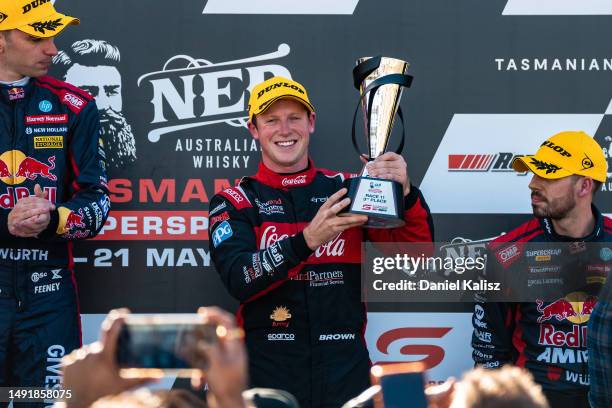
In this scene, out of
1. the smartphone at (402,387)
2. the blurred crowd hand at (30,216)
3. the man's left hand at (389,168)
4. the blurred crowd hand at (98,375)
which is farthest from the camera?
the blurred crowd hand at (30,216)

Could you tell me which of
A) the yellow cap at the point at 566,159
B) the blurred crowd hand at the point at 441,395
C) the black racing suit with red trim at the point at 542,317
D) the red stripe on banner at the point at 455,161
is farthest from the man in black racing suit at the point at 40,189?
the blurred crowd hand at the point at 441,395

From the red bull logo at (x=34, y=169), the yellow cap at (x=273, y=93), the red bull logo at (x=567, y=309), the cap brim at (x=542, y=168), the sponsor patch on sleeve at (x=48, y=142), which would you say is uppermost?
the yellow cap at (x=273, y=93)

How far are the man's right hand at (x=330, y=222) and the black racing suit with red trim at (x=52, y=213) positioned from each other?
90 cm

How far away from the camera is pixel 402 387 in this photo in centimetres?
209

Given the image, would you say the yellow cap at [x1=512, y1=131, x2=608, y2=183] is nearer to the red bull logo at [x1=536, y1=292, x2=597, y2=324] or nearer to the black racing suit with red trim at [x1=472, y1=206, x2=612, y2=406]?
the black racing suit with red trim at [x1=472, y1=206, x2=612, y2=406]

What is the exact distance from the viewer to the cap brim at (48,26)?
409cm

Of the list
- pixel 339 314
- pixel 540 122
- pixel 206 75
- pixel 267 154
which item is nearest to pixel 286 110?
pixel 267 154

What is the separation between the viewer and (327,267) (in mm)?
3920

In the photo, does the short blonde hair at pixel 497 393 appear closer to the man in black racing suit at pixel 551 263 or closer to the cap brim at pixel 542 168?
the man in black racing suit at pixel 551 263

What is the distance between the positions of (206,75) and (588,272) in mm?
1765

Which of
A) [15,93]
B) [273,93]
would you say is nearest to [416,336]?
[273,93]

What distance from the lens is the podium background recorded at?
14.5 feet

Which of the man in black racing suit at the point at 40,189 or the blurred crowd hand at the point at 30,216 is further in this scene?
the man in black racing suit at the point at 40,189

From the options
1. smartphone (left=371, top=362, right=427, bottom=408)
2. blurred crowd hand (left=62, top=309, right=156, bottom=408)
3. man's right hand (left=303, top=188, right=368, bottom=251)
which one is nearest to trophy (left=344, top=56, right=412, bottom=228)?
man's right hand (left=303, top=188, right=368, bottom=251)
